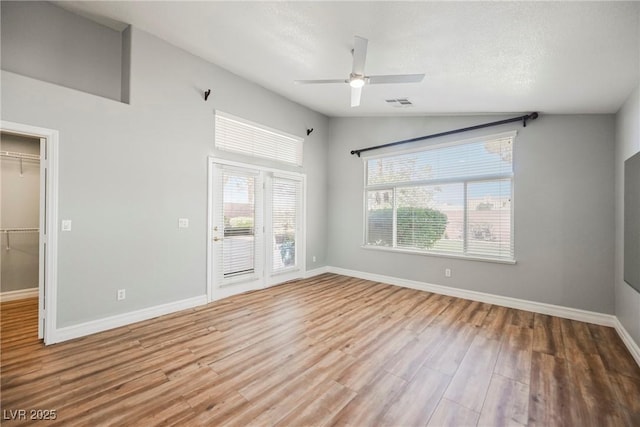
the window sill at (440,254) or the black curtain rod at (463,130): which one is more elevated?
the black curtain rod at (463,130)

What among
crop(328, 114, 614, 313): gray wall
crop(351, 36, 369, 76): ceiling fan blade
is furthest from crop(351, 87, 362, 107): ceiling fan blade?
crop(328, 114, 614, 313): gray wall

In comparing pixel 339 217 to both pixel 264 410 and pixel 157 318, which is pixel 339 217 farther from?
pixel 264 410

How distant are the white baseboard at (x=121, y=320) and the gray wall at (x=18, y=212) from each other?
228 cm

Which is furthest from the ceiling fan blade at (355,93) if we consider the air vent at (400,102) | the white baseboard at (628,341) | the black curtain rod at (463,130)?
the white baseboard at (628,341)

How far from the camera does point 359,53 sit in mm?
2543

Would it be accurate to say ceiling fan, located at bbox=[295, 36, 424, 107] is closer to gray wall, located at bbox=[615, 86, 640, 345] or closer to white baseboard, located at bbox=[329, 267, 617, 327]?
gray wall, located at bbox=[615, 86, 640, 345]

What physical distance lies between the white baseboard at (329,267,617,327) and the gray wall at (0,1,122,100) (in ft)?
17.4

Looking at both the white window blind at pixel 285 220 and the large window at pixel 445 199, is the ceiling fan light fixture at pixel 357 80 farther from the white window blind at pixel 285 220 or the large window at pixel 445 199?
the white window blind at pixel 285 220

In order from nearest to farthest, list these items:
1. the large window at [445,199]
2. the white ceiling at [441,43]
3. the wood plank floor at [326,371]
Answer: the wood plank floor at [326,371] < the white ceiling at [441,43] < the large window at [445,199]

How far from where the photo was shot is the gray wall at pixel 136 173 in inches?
114

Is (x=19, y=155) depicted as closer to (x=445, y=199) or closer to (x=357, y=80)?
(x=357, y=80)

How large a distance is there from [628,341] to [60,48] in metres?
7.11

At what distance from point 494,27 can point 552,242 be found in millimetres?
3086

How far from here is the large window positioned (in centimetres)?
416
